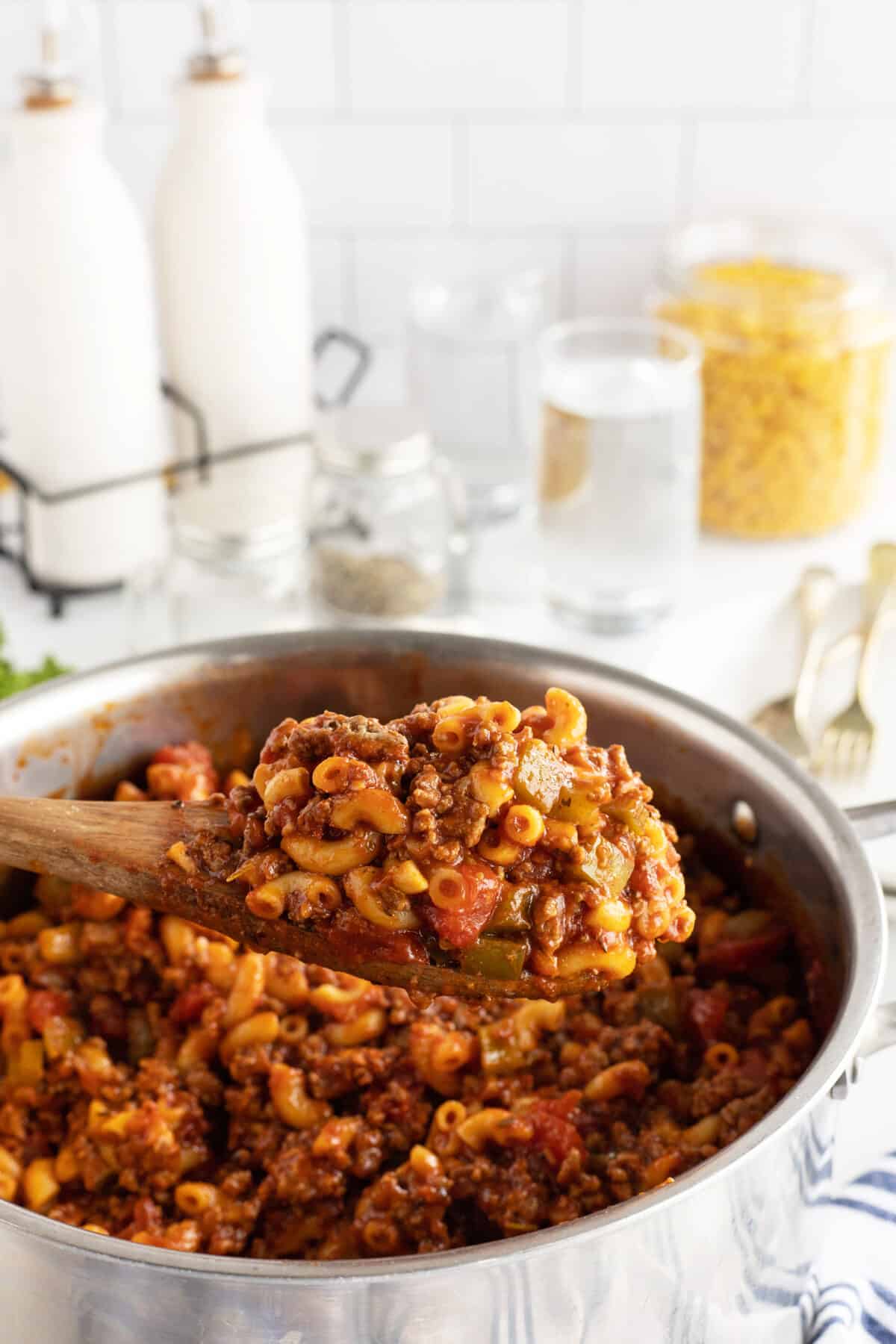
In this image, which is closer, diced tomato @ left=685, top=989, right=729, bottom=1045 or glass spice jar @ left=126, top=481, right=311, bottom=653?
diced tomato @ left=685, top=989, right=729, bottom=1045

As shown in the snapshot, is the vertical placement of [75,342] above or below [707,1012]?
above

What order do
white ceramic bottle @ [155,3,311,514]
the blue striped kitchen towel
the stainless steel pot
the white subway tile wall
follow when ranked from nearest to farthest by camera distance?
the stainless steel pot
the blue striped kitchen towel
white ceramic bottle @ [155,3,311,514]
the white subway tile wall

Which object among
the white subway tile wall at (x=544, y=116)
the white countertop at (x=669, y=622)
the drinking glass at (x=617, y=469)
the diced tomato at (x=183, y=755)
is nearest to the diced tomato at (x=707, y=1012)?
the diced tomato at (x=183, y=755)

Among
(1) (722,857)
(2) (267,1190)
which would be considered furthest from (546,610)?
(2) (267,1190)

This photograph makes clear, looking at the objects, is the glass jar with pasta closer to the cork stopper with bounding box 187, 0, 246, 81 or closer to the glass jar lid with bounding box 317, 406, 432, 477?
the glass jar lid with bounding box 317, 406, 432, 477

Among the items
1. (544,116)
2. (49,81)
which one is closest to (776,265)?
(544,116)

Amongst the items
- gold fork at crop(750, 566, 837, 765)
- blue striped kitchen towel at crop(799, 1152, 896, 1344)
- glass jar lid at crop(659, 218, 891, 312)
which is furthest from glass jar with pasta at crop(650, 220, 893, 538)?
blue striped kitchen towel at crop(799, 1152, 896, 1344)

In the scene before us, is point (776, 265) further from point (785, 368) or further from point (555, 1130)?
point (555, 1130)
